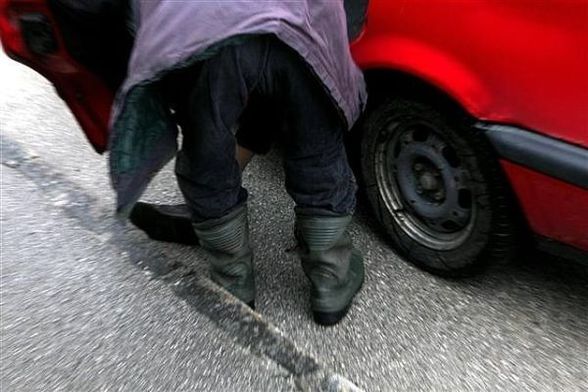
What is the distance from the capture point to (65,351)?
2229 mm

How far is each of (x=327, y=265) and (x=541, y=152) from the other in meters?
0.78

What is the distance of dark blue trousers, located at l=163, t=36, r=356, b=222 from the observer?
176 centimetres

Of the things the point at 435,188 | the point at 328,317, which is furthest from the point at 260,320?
the point at 435,188

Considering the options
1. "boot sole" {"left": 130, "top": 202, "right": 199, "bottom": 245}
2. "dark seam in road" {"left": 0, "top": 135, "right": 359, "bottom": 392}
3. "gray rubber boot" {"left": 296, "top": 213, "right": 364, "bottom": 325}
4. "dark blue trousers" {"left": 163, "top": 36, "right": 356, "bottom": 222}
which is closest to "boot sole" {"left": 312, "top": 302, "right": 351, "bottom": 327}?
"gray rubber boot" {"left": 296, "top": 213, "right": 364, "bottom": 325}

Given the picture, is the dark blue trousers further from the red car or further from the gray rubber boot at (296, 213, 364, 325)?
the red car

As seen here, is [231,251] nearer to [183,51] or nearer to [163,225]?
[163,225]

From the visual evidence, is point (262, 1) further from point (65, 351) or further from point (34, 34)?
point (65, 351)

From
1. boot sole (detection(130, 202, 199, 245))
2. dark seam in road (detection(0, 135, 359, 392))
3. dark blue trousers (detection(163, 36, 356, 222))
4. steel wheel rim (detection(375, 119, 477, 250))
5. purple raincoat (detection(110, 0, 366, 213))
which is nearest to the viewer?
purple raincoat (detection(110, 0, 366, 213))

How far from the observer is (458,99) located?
2020 millimetres

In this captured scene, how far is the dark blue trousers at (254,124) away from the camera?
5.77 ft

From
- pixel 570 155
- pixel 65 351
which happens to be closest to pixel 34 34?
pixel 65 351

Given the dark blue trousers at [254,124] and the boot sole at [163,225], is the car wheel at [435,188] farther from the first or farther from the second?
the boot sole at [163,225]

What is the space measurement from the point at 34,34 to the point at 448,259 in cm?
155

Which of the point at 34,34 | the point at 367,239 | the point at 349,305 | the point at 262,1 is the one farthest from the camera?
the point at 367,239
